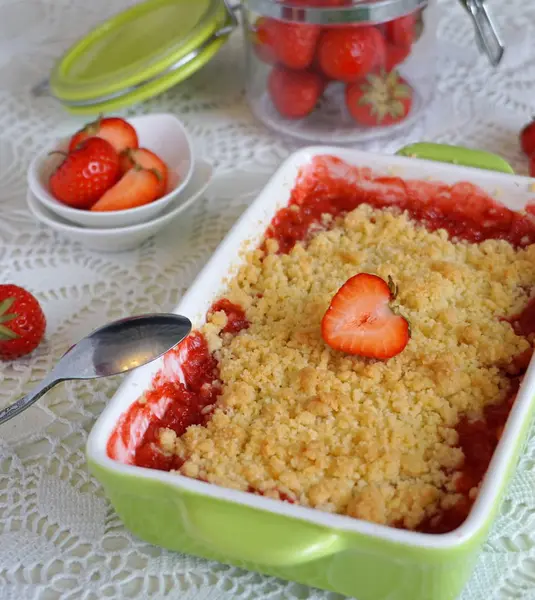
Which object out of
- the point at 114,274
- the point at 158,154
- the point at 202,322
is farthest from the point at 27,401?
the point at 158,154

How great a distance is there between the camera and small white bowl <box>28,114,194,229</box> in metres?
1.38

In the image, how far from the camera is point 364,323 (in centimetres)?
104

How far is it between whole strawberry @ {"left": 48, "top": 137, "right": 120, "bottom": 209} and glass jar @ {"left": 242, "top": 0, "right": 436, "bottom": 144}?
1.27 ft

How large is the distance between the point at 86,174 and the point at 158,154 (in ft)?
0.72

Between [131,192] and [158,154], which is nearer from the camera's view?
[131,192]

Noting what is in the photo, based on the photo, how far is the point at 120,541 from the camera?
3.26ft

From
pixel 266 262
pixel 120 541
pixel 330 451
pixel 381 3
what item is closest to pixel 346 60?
pixel 381 3

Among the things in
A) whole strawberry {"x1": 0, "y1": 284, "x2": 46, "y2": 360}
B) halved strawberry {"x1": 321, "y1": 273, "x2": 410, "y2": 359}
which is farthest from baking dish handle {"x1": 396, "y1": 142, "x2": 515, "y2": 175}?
whole strawberry {"x1": 0, "y1": 284, "x2": 46, "y2": 360}

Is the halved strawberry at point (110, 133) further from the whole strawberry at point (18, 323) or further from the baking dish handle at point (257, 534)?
the baking dish handle at point (257, 534)

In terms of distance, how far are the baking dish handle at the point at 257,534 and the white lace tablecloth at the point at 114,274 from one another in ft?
0.55

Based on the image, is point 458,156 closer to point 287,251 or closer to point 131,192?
point 287,251

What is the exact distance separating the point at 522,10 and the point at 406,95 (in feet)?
2.00

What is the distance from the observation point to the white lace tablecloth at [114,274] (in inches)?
37.6

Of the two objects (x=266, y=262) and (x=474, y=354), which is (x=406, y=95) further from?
(x=474, y=354)
